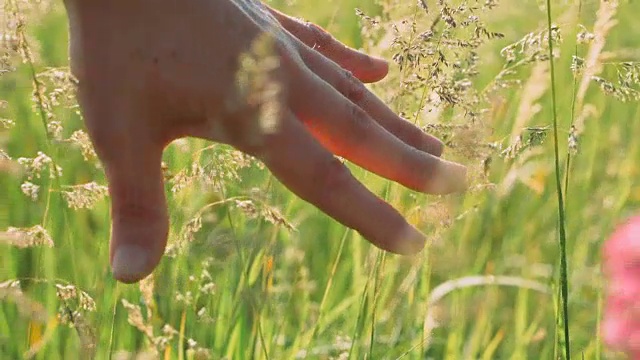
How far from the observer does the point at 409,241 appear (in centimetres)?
108

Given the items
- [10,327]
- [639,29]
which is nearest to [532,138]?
[10,327]

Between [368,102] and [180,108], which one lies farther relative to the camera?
[368,102]

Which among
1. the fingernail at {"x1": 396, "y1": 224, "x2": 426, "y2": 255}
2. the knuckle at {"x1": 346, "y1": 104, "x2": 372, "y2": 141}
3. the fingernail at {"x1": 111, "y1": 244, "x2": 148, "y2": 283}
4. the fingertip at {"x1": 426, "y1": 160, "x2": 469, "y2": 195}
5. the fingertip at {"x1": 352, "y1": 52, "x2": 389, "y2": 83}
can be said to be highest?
the fingertip at {"x1": 352, "y1": 52, "x2": 389, "y2": 83}

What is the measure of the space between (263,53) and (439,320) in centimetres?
94

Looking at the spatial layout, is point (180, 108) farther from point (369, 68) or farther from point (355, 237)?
point (355, 237)

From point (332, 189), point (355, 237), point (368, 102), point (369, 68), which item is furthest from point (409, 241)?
point (355, 237)

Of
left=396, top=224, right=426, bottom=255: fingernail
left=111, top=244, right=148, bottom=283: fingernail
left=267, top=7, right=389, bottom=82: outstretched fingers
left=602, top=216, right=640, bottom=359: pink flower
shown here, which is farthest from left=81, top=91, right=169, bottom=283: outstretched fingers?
left=602, top=216, right=640, bottom=359: pink flower

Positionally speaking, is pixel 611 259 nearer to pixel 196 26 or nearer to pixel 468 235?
pixel 196 26

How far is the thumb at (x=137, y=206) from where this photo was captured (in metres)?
1.04

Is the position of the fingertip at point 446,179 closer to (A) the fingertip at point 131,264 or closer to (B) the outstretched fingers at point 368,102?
(B) the outstretched fingers at point 368,102

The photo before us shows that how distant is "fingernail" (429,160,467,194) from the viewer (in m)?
1.12

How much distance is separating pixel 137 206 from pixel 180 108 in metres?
0.10

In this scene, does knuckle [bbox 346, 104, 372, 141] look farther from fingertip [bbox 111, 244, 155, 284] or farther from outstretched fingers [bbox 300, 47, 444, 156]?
fingertip [bbox 111, 244, 155, 284]

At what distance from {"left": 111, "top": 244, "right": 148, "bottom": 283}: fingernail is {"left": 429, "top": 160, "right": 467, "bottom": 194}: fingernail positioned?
298mm
